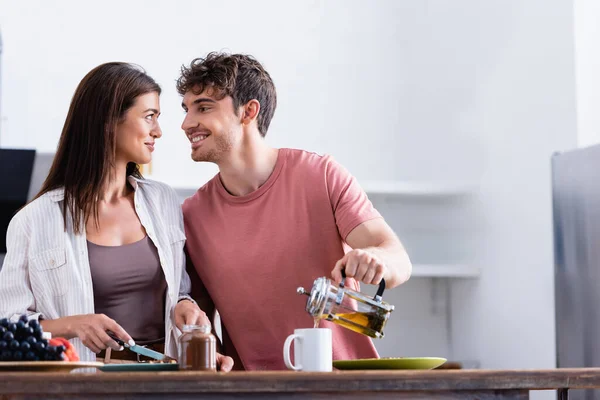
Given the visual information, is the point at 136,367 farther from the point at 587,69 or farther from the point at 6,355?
the point at 587,69

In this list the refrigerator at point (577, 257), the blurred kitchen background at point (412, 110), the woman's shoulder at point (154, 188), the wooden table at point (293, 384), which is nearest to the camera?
the wooden table at point (293, 384)

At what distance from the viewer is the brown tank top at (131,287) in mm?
2307

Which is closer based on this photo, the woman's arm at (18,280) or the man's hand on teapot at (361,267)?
the man's hand on teapot at (361,267)

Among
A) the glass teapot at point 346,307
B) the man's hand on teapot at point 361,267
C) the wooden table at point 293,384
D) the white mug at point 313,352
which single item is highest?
the man's hand on teapot at point 361,267

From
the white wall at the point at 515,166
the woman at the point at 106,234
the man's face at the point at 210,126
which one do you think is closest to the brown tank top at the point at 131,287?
the woman at the point at 106,234

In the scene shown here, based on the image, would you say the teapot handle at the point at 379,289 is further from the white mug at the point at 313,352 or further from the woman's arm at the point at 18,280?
the woman's arm at the point at 18,280

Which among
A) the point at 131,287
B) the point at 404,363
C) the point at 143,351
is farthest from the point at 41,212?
the point at 404,363

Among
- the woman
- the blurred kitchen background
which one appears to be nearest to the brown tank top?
the woman

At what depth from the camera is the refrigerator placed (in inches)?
126

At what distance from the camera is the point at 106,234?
2.39 m

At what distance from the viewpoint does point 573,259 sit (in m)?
3.32

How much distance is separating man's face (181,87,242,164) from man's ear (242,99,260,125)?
0.16ft

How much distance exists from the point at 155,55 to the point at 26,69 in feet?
2.02

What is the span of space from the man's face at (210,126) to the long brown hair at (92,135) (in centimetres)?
22
